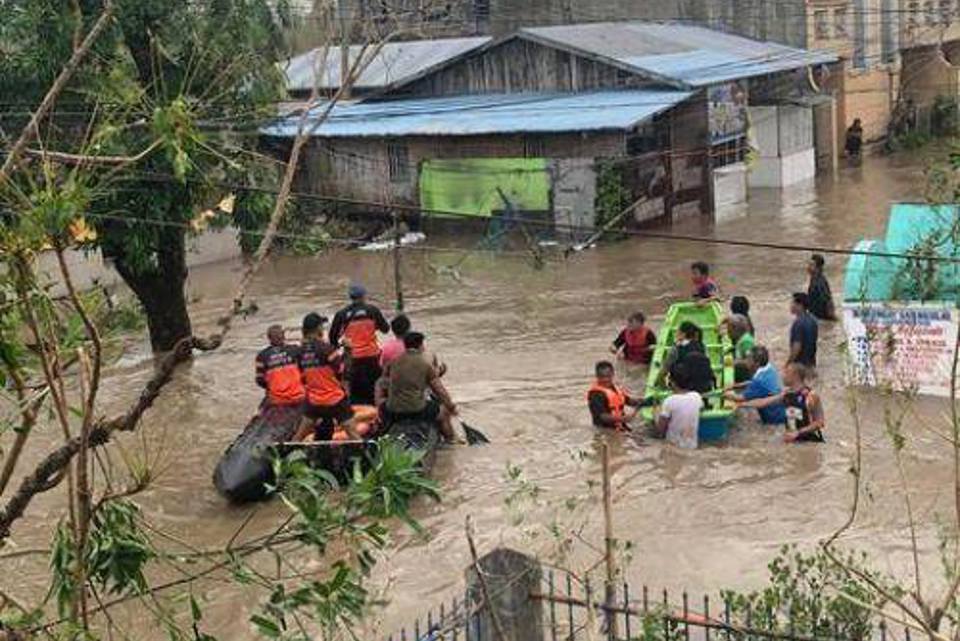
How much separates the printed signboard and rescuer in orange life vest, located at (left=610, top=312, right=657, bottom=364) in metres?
2.53

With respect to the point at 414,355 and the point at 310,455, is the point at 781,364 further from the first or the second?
the point at 310,455

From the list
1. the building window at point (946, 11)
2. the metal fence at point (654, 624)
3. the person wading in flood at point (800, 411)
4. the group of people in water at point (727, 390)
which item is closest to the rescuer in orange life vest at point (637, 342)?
the group of people in water at point (727, 390)

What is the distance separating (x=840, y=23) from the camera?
33.4m

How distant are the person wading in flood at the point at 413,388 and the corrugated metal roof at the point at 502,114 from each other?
11045 mm

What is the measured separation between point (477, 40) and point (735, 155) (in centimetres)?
820

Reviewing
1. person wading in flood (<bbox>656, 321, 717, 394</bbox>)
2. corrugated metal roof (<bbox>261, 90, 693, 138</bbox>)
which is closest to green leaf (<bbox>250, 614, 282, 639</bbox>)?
person wading in flood (<bbox>656, 321, 717, 394</bbox>)

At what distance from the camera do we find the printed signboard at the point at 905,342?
12.2 meters

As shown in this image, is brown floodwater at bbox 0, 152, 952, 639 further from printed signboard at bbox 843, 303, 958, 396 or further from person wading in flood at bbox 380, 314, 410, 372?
person wading in flood at bbox 380, 314, 410, 372

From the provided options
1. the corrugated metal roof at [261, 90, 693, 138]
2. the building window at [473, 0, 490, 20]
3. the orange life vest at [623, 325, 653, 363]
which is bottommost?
the orange life vest at [623, 325, 653, 363]

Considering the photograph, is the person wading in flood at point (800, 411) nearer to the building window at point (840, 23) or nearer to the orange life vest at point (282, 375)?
the orange life vest at point (282, 375)

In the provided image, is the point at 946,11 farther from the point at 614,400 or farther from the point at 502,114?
the point at 614,400

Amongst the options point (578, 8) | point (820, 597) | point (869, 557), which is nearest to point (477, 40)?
point (578, 8)

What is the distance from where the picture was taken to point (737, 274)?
2002cm

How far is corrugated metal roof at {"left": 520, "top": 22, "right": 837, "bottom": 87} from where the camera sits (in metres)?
25.6
